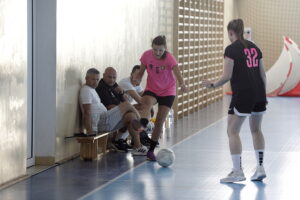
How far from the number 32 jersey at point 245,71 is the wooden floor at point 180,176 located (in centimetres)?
102

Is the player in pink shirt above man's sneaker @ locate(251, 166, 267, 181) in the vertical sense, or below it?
above

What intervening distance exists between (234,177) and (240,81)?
1114 millimetres

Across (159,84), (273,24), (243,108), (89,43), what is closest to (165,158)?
(159,84)

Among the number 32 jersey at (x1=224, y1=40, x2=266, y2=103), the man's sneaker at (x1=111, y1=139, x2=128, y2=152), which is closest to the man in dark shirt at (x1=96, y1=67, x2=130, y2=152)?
the man's sneaker at (x1=111, y1=139, x2=128, y2=152)

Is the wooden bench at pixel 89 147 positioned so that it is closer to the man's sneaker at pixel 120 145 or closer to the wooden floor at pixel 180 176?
the wooden floor at pixel 180 176

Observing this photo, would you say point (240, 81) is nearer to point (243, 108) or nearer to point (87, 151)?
point (243, 108)

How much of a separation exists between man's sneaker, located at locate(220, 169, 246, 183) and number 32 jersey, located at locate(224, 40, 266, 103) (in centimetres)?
87

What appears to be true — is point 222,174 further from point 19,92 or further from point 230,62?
point 19,92

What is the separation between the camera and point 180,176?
31.0 ft

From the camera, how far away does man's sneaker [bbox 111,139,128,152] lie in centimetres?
1161

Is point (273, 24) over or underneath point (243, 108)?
over

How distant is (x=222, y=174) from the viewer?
9656 millimetres

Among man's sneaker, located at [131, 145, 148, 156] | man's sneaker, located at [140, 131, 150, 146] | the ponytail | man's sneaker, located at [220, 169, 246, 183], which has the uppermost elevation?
the ponytail

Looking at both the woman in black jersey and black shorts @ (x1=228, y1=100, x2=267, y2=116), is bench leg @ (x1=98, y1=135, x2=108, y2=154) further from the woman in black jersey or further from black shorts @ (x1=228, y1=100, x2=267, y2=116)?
black shorts @ (x1=228, y1=100, x2=267, y2=116)
